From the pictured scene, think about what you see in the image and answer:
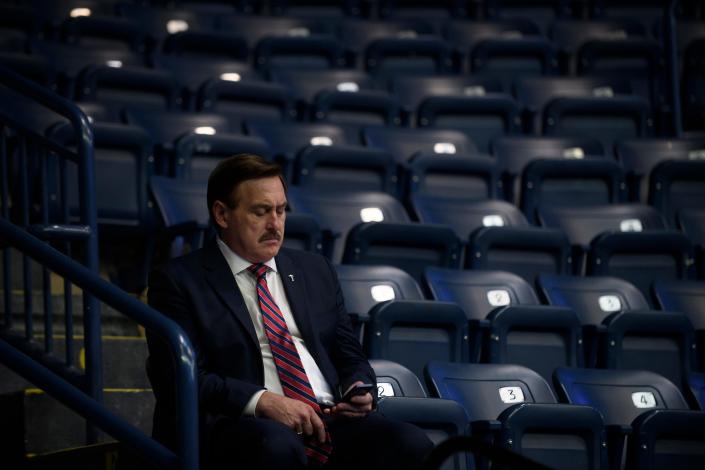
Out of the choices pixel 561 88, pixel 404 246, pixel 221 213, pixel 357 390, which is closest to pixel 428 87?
pixel 561 88

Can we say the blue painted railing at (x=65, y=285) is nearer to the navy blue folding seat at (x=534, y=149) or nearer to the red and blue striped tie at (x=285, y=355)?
the red and blue striped tie at (x=285, y=355)

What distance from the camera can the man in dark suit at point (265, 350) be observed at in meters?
2.21

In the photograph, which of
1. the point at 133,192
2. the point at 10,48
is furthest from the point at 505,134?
the point at 10,48

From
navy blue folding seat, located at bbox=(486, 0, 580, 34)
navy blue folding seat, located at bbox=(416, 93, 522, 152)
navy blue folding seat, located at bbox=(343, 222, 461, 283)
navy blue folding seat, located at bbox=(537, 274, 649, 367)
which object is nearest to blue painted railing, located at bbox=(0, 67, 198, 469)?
navy blue folding seat, located at bbox=(343, 222, 461, 283)

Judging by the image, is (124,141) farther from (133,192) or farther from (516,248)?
(516,248)

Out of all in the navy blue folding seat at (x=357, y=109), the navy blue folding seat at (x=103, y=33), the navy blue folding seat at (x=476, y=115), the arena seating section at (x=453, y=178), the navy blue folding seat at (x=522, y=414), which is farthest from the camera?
the navy blue folding seat at (x=103, y=33)

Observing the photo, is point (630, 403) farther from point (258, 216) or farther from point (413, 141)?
point (413, 141)

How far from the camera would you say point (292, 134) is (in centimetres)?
439

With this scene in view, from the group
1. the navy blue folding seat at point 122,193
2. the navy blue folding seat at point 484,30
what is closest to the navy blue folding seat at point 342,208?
the navy blue folding seat at point 122,193

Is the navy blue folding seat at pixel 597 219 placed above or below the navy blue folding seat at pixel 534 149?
below

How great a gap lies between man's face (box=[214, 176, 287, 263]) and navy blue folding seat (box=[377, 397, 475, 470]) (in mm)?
449

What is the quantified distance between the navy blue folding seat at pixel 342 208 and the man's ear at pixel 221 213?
1273 millimetres

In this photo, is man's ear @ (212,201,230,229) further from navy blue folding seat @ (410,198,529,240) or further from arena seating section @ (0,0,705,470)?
navy blue folding seat @ (410,198,529,240)

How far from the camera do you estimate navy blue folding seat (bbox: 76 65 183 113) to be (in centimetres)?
443
